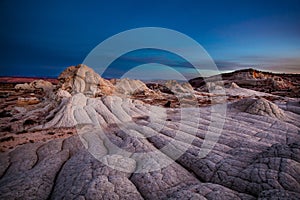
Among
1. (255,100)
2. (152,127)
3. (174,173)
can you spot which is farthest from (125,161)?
(255,100)

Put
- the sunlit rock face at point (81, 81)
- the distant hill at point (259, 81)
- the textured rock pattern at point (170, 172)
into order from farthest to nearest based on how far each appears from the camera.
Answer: the distant hill at point (259, 81) → the sunlit rock face at point (81, 81) → the textured rock pattern at point (170, 172)

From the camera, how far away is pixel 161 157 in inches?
293

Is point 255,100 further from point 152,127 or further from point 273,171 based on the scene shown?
point 273,171

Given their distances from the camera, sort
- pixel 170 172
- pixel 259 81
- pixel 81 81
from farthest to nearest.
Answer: pixel 259 81 < pixel 81 81 < pixel 170 172

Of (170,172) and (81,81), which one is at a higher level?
(81,81)

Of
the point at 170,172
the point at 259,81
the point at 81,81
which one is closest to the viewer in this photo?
the point at 170,172

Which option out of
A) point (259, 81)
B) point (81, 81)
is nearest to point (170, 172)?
point (81, 81)

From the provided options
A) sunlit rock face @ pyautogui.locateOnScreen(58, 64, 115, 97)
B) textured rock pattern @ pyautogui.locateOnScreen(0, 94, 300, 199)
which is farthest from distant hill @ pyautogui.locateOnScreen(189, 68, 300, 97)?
textured rock pattern @ pyautogui.locateOnScreen(0, 94, 300, 199)

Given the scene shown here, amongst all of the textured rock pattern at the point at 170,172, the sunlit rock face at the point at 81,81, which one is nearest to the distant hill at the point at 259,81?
the sunlit rock face at the point at 81,81

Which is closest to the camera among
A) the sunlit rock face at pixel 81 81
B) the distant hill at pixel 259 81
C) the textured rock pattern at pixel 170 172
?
the textured rock pattern at pixel 170 172

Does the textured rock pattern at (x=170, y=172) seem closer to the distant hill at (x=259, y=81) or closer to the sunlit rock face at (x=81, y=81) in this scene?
the sunlit rock face at (x=81, y=81)

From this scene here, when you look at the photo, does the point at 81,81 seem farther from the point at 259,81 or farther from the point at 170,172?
the point at 259,81

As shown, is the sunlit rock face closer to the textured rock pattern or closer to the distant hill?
the textured rock pattern

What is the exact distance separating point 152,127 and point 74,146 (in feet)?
14.4
